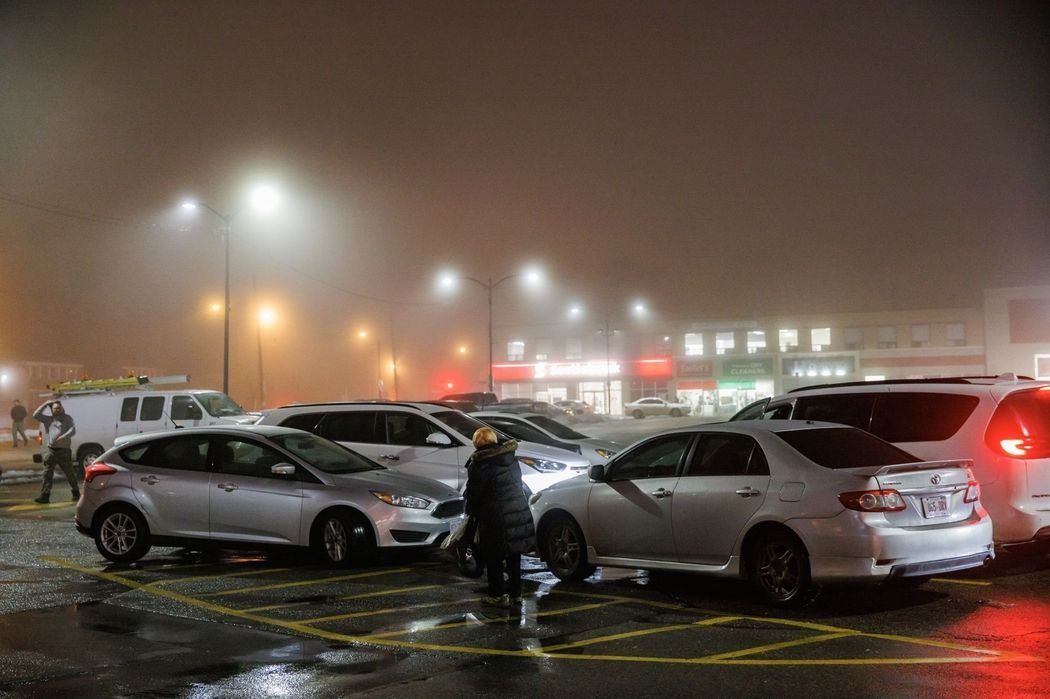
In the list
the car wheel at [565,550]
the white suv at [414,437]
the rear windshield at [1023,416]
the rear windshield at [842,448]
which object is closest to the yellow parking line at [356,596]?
the car wheel at [565,550]

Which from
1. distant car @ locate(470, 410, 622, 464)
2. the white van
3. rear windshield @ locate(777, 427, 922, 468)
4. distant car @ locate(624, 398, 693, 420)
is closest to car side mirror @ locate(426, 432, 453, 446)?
distant car @ locate(470, 410, 622, 464)

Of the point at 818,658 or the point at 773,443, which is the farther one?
the point at 773,443

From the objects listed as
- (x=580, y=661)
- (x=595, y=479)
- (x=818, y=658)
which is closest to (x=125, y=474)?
(x=595, y=479)

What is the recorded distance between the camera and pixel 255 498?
11.2m

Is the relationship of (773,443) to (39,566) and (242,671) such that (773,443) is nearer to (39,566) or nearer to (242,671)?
(242,671)

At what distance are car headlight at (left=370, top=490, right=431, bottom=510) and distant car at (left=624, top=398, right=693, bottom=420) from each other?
6525 centimetres

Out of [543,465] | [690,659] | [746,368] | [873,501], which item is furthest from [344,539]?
[746,368]

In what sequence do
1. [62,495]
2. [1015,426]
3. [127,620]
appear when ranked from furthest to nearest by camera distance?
1. [62,495]
2. [1015,426]
3. [127,620]

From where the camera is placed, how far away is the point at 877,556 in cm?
779

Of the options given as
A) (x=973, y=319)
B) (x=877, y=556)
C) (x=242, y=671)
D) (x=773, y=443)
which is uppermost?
(x=973, y=319)

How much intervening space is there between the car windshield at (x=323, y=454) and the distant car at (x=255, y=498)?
0.06ft

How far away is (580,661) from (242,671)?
231cm

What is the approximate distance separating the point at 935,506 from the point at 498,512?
364 centimetres

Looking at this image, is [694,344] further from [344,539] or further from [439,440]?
[344,539]
